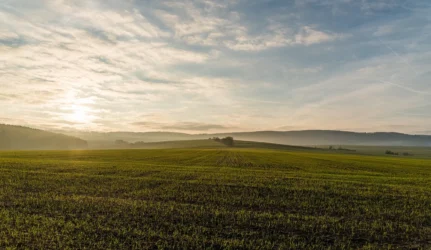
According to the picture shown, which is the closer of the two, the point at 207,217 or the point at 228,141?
the point at 207,217

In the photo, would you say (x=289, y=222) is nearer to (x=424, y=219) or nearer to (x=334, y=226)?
(x=334, y=226)

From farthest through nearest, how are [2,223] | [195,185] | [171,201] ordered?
[195,185], [171,201], [2,223]

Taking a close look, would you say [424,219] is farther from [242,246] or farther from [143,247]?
[143,247]

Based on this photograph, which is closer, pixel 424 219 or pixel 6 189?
pixel 424 219

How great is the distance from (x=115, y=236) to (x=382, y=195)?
785 inches

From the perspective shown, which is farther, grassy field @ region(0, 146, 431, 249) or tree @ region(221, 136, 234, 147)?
tree @ region(221, 136, 234, 147)

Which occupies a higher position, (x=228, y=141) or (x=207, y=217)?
(x=207, y=217)

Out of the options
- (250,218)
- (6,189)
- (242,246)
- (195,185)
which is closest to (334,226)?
(250,218)

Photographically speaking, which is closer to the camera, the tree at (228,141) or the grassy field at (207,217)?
the grassy field at (207,217)

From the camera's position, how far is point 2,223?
12.0 meters

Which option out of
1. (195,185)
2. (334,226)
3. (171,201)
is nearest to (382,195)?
(334,226)

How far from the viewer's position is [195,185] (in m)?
22.7

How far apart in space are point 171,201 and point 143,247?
710 centimetres

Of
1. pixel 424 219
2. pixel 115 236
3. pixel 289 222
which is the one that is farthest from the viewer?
pixel 424 219
